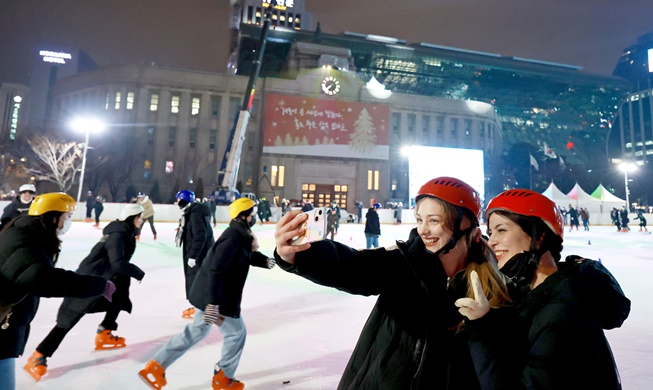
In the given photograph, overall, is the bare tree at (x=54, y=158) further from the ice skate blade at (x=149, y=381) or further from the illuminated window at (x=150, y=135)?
the ice skate blade at (x=149, y=381)

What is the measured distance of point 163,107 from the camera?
128 feet

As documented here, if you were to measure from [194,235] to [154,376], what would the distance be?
205cm

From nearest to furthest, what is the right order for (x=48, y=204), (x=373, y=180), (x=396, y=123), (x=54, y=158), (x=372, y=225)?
(x=48, y=204)
(x=372, y=225)
(x=54, y=158)
(x=373, y=180)
(x=396, y=123)

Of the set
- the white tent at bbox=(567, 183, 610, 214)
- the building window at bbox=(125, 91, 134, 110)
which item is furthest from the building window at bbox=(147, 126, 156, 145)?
the white tent at bbox=(567, 183, 610, 214)

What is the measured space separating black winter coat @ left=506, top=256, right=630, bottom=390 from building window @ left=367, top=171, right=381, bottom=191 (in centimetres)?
3947

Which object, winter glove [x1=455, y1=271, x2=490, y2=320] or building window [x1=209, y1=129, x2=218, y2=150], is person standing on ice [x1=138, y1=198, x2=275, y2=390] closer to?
winter glove [x1=455, y1=271, x2=490, y2=320]

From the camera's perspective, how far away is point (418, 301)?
1240 mm

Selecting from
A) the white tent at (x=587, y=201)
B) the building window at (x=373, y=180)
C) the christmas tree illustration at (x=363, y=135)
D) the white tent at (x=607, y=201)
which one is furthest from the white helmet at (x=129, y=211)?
the christmas tree illustration at (x=363, y=135)

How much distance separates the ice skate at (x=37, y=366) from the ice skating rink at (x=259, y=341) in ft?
0.16

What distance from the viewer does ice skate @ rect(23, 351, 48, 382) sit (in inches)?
118

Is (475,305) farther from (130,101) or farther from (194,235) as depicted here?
(130,101)

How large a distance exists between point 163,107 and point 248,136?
930 cm

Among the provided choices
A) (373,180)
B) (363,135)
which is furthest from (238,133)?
(373,180)

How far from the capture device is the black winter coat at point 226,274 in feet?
9.71
